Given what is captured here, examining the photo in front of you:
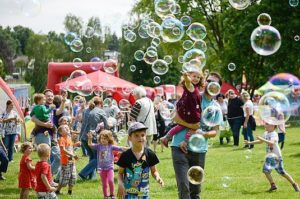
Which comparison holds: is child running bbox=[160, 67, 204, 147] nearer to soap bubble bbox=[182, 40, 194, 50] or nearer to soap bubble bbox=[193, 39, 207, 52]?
soap bubble bbox=[193, 39, 207, 52]

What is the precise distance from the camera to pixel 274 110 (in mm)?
9039

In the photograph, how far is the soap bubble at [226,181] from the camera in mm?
9740

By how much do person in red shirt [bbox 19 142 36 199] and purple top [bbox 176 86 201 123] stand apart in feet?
9.73

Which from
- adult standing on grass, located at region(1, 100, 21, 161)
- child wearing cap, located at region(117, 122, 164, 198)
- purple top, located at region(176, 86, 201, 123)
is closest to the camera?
child wearing cap, located at region(117, 122, 164, 198)

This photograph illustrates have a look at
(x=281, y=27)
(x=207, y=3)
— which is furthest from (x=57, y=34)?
(x=281, y=27)

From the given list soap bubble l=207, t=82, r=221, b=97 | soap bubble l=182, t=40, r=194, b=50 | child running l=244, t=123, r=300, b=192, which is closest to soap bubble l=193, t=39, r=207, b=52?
soap bubble l=182, t=40, r=194, b=50

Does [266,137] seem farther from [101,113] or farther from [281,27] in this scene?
[281,27]

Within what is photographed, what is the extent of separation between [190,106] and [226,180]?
4.28 metres

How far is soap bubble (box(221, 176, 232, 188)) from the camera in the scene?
9.74 meters

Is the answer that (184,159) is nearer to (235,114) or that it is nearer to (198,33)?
(198,33)

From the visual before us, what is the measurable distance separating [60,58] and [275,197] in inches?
2893

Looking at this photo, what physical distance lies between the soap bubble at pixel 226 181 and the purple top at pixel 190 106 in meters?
3.48

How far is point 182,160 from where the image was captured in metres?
6.41

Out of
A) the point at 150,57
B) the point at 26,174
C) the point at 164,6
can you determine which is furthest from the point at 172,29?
the point at 26,174
